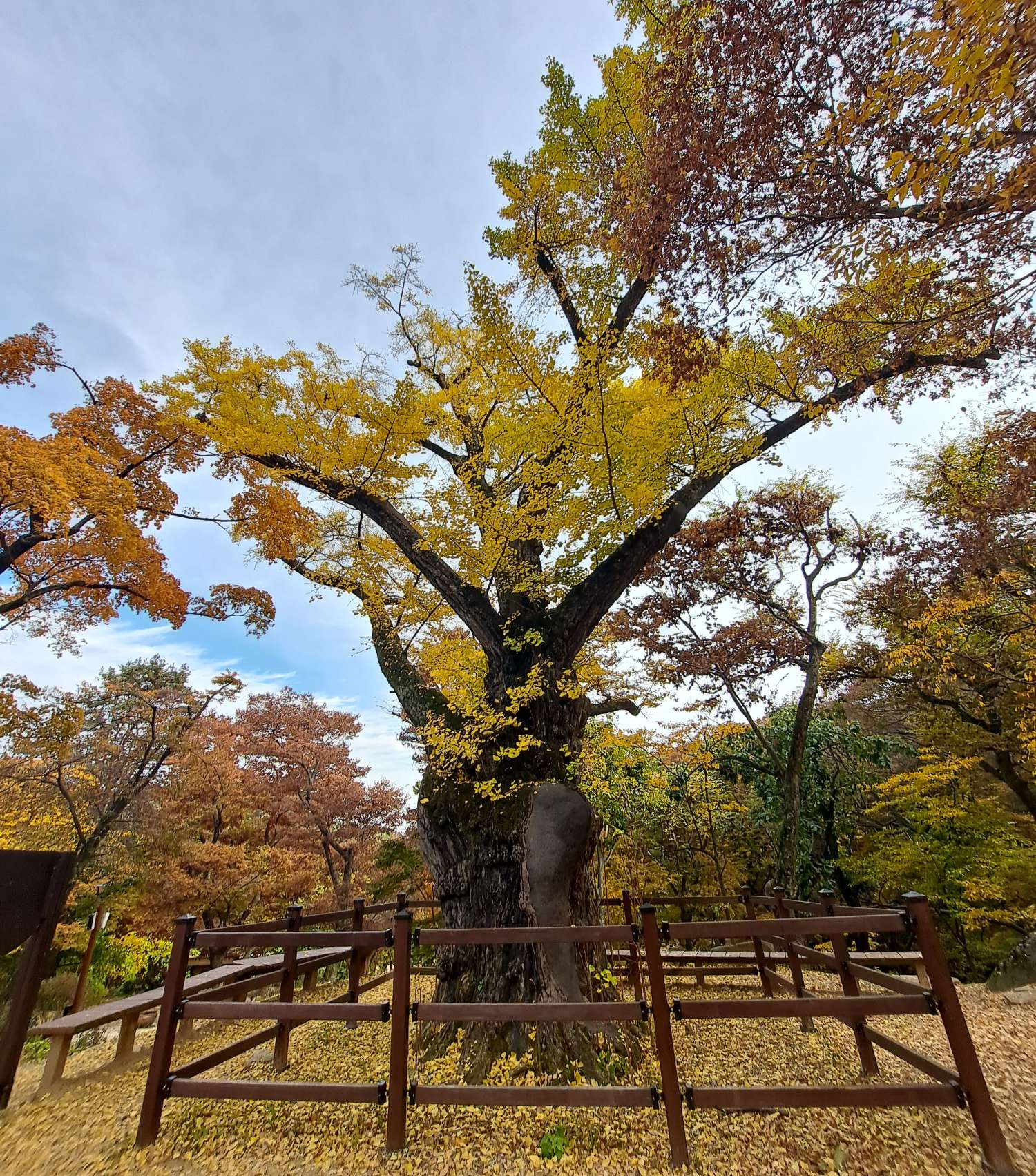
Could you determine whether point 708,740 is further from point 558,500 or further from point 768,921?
point 768,921

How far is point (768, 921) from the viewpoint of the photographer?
275 centimetres

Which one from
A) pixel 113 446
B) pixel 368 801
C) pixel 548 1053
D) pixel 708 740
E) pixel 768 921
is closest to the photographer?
pixel 768 921

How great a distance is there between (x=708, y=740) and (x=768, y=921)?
940cm

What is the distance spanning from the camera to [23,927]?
2965 millimetres

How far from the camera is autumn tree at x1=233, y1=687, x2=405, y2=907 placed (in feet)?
48.7

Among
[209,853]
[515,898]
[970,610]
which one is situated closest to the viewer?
[515,898]

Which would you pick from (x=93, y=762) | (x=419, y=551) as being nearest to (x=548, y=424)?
(x=419, y=551)

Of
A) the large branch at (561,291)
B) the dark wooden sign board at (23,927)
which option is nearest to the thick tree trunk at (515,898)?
the dark wooden sign board at (23,927)

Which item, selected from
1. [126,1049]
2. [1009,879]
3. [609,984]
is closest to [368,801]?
[126,1049]

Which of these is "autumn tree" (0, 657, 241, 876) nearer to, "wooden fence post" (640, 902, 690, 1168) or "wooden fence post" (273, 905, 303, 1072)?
"wooden fence post" (273, 905, 303, 1072)

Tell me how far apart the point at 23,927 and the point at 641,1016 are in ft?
11.5

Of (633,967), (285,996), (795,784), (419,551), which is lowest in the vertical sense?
(633,967)

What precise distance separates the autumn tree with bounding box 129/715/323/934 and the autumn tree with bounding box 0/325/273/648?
219 inches

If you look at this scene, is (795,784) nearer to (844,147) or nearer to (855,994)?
(855,994)
